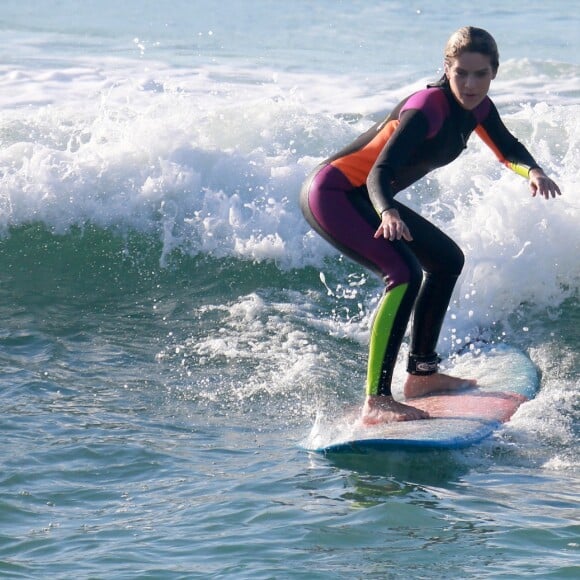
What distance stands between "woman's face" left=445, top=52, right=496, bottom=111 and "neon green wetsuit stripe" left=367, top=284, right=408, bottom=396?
2.93 feet

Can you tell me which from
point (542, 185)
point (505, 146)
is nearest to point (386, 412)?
point (542, 185)

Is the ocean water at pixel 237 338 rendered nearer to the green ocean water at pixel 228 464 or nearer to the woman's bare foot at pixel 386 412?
the green ocean water at pixel 228 464

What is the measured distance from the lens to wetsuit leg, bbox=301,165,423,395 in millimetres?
5156

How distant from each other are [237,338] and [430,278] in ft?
5.46

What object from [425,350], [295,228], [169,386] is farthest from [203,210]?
[425,350]

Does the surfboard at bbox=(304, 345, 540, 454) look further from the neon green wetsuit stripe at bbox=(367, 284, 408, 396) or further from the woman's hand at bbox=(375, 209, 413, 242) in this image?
the woman's hand at bbox=(375, 209, 413, 242)

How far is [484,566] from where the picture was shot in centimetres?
374

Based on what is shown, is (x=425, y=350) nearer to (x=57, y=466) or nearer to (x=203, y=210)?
(x=57, y=466)

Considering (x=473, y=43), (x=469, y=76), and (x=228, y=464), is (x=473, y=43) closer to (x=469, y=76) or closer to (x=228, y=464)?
(x=469, y=76)

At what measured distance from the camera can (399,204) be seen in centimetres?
539

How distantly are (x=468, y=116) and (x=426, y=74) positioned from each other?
10.3 m

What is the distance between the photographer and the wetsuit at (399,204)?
5102mm

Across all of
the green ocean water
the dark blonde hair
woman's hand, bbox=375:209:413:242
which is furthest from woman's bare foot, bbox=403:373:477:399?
the dark blonde hair

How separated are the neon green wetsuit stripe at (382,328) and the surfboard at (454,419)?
246 millimetres
